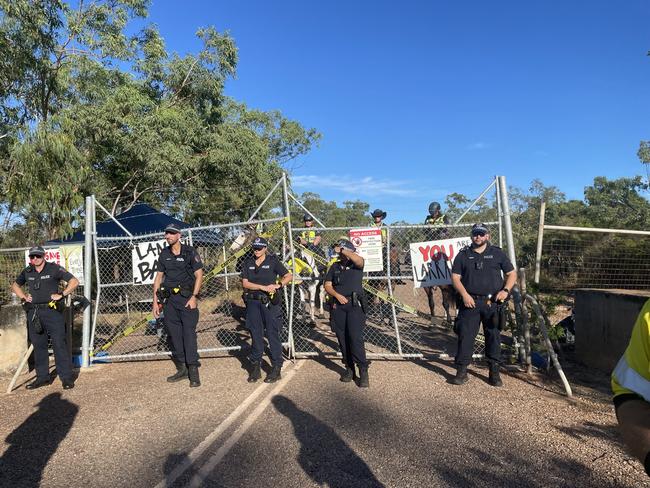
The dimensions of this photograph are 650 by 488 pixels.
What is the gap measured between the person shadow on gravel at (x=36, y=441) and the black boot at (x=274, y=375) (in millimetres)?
2245

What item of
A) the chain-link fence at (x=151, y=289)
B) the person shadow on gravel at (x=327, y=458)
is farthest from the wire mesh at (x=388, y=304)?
the person shadow on gravel at (x=327, y=458)

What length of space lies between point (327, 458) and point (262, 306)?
267 centimetres

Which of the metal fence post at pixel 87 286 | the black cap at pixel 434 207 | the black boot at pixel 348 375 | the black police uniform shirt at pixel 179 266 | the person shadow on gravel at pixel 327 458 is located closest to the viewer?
the person shadow on gravel at pixel 327 458

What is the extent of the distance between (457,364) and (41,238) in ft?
39.8

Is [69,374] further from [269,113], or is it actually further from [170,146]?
[269,113]

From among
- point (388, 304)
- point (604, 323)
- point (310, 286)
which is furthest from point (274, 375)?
point (604, 323)

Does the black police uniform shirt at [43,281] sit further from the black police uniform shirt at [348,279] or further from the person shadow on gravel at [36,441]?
the black police uniform shirt at [348,279]

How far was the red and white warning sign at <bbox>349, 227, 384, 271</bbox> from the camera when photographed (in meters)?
6.62

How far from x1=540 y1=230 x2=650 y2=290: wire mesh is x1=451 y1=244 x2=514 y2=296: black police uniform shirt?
8.61 feet

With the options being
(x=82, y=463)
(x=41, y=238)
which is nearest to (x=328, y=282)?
(x=82, y=463)

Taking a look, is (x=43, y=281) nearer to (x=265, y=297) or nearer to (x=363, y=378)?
(x=265, y=297)

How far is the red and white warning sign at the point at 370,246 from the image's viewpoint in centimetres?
662

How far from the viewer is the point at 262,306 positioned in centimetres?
605

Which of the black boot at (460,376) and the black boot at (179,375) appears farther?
the black boot at (179,375)
